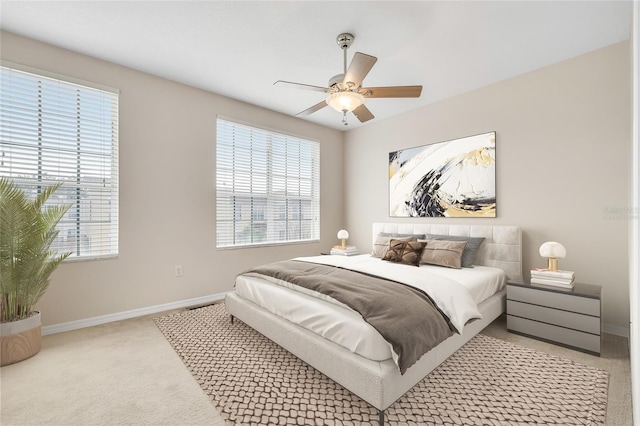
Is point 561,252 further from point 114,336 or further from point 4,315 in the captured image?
point 4,315

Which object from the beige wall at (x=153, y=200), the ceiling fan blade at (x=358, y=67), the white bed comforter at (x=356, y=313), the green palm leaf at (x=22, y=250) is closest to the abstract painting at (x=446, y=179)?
the white bed comforter at (x=356, y=313)

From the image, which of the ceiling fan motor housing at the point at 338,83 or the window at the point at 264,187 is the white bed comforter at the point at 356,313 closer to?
the window at the point at 264,187

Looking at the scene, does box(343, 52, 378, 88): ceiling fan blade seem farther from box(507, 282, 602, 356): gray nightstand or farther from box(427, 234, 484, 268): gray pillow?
box(507, 282, 602, 356): gray nightstand

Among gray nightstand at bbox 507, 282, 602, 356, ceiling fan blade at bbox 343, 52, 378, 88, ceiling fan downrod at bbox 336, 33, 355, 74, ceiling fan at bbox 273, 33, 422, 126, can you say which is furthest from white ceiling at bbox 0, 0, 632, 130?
gray nightstand at bbox 507, 282, 602, 356

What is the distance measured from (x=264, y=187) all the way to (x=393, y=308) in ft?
10.1

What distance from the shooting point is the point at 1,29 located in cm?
259

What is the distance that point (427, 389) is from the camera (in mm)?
1958

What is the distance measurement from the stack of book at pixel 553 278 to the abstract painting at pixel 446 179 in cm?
95

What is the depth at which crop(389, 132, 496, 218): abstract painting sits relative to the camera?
3.60m

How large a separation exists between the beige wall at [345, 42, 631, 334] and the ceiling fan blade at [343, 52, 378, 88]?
2196 millimetres

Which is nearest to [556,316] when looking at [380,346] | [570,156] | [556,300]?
[556,300]

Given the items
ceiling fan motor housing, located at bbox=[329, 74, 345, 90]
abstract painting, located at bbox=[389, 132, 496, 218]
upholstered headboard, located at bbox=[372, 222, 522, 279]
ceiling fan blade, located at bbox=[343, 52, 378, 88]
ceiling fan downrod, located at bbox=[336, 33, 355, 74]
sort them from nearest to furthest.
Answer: ceiling fan blade, located at bbox=[343, 52, 378, 88] < ceiling fan motor housing, located at bbox=[329, 74, 345, 90] < ceiling fan downrod, located at bbox=[336, 33, 355, 74] < upholstered headboard, located at bbox=[372, 222, 522, 279] < abstract painting, located at bbox=[389, 132, 496, 218]

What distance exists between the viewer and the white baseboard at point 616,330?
8.92ft

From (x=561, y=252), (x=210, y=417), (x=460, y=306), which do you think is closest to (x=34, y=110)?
(x=210, y=417)
